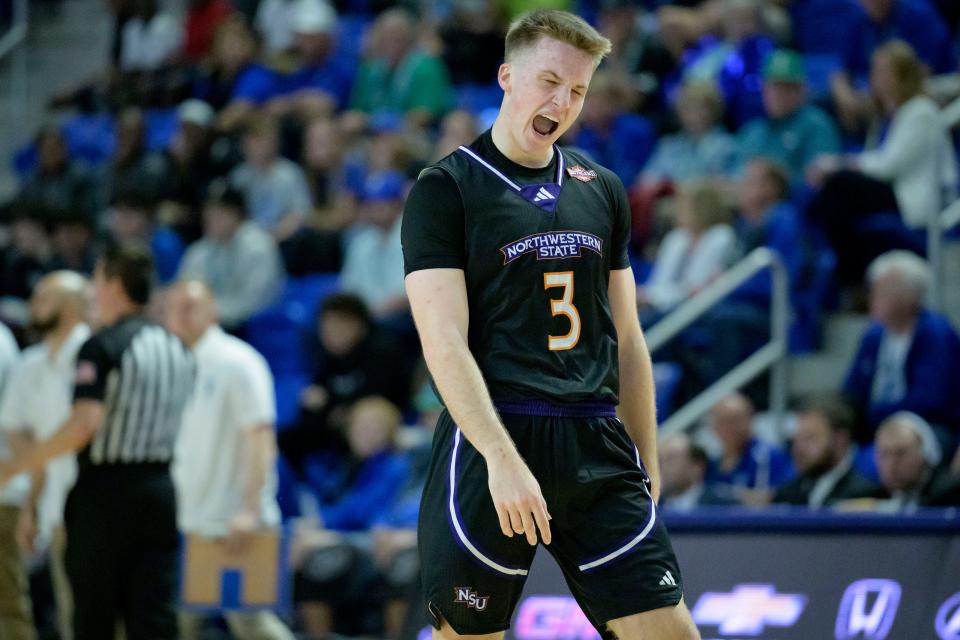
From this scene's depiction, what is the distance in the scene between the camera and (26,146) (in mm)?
15570

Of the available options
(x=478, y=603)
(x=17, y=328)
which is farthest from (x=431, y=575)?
(x=17, y=328)

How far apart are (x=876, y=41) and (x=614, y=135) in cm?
193

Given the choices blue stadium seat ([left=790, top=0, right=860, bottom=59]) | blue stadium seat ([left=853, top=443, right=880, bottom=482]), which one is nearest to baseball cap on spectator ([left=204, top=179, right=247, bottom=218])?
blue stadium seat ([left=790, top=0, right=860, bottom=59])

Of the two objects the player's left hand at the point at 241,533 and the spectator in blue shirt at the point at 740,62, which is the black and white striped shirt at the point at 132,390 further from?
the spectator in blue shirt at the point at 740,62

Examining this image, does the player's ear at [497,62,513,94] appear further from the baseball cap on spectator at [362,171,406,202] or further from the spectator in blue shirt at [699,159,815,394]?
the baseball cap on spectator at [362,171,406,202]

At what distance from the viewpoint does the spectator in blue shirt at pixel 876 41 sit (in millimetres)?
10484

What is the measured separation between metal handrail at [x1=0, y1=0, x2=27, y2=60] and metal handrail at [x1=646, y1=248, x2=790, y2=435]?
9286mm

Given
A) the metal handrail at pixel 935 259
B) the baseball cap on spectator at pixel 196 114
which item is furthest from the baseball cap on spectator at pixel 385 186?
the metal handrail at pixel 935 259

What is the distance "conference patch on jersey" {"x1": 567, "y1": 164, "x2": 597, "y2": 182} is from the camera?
4.29 meters

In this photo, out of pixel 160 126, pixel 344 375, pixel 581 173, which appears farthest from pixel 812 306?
pixel 160 126

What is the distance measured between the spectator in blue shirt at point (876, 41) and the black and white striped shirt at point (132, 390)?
5193 millimetres

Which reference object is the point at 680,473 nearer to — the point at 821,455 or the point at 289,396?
the point at 821,455

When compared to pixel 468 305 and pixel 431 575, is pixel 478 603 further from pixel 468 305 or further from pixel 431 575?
pixel 468 305

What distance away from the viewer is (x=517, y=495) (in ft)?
12.6
